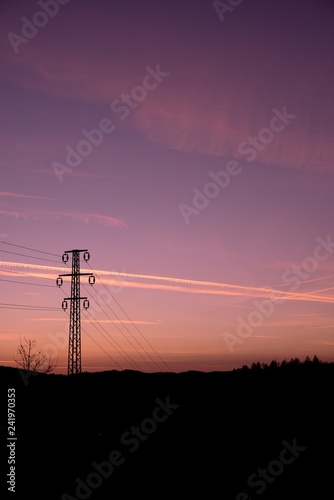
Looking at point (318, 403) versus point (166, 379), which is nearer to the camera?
point (318, 403)

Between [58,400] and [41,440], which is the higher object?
[58,400]

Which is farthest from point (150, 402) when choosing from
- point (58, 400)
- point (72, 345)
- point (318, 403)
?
point (318, 403)

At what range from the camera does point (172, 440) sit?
40.2m

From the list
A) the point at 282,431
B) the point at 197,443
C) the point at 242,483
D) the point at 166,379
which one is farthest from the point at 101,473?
the point at 166,379

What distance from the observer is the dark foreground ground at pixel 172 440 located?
95.8 ft

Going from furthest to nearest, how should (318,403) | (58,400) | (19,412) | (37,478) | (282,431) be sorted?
(58,400), (318,403), (19,412), (282,431), (37,478)

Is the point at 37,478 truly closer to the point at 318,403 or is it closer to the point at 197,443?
the point at 197,443

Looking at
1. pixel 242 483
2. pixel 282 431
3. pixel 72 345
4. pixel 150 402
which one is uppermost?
pixel 72 345

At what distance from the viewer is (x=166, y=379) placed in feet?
280

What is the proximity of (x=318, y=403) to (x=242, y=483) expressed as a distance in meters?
23.5

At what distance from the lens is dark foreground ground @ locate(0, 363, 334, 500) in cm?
2919

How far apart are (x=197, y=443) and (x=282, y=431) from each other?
7689mm

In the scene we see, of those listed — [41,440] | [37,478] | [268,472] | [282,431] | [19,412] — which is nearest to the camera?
[37,478]

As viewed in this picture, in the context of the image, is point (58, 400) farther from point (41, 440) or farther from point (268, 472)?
point (268, 472)
